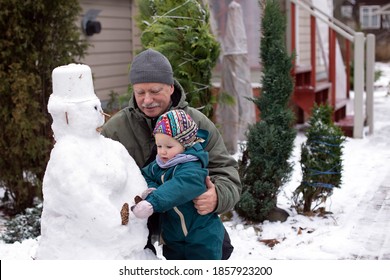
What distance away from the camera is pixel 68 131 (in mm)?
2279

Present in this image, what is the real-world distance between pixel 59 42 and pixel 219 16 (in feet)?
14.4

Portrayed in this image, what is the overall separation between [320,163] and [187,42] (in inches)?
71.0

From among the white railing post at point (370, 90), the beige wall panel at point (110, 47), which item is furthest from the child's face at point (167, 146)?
the white railing post at point (370, 90)

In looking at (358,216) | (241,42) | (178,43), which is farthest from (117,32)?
(358,216)

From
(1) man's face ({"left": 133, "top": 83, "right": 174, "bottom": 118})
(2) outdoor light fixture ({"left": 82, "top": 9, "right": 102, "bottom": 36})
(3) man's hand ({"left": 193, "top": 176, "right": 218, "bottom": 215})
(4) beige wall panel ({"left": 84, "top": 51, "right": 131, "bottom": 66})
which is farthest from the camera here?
→ (4) beige wall panel ({"left": 84, "top": 51, "right": 131, "bottom": 66})

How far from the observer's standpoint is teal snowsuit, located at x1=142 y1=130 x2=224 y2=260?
2.40 m

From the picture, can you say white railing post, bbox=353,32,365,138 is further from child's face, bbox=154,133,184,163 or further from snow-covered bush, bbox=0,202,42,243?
child's face, bbox=154,133,184,163

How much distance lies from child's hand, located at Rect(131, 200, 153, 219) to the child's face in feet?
0.84

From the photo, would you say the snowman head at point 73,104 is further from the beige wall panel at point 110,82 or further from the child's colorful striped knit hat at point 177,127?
the beige wall panel at point 110,82

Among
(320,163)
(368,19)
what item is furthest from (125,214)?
(368,19)

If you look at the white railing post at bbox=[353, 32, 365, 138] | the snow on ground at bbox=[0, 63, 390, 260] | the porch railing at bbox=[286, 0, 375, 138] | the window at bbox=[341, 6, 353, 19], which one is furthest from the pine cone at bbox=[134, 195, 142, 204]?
the window at bbox=[341, 6, 353, 19]

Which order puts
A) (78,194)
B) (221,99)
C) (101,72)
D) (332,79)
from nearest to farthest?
(78,194)
(221,99)
(101,72)
(332,79)

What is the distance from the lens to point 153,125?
2.79 meters

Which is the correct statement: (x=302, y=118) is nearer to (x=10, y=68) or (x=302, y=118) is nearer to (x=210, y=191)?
(x=10, y=68)
